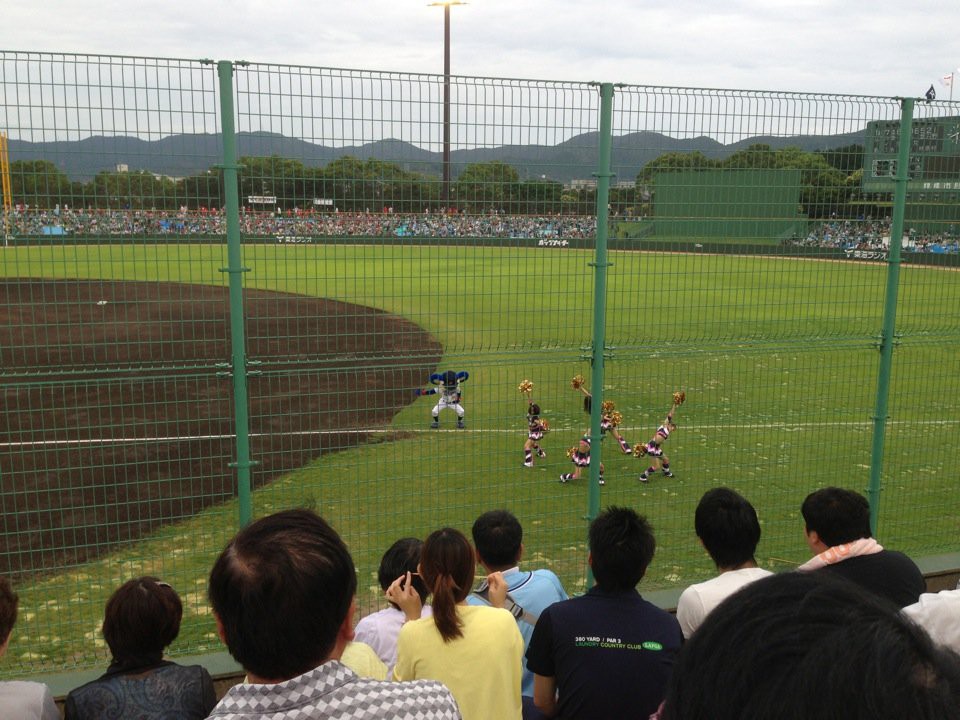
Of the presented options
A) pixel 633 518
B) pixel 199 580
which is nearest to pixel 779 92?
pixel 633 518

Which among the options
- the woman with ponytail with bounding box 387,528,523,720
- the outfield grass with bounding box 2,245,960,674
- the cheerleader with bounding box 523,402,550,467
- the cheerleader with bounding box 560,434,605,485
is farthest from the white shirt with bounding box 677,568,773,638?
the cheerleader with bounding box 523,402,550,467

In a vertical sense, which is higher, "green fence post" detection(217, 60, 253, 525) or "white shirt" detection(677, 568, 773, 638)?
"green fence post" detection(217, 60, 253, 525)

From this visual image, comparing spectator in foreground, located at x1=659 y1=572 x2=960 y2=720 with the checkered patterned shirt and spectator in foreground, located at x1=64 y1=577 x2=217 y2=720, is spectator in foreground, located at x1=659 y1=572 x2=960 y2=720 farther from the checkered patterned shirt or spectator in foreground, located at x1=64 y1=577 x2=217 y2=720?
spectator in foreground, located at x1=64 y1=577 x2=217 y2=720

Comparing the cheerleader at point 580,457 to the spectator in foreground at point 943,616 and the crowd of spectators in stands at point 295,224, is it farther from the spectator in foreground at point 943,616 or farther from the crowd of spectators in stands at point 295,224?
the spectator in foreground at point 943,616

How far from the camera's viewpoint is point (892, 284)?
6613mm

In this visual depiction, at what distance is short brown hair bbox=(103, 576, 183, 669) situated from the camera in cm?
293

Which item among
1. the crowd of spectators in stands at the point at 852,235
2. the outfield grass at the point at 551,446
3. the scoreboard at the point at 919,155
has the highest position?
the scoreboard at the point at 919,155

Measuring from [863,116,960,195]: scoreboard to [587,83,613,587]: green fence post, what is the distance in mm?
2355

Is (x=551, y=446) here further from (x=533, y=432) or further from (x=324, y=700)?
(x=324, y=700)

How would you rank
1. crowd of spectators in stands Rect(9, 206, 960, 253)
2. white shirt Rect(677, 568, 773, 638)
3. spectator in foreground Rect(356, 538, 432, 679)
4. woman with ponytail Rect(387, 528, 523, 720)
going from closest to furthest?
woman with ponytail Rect(387, 528, 523, 720) → white shirt Rect(677, 568, 773, 638) → spectator in foreground Rect(356, 538, 432, 679) → crowd of spectators in stands Rect(9, 206, 960, 253)

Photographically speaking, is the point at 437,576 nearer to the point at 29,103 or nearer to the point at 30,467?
the point at 29,103

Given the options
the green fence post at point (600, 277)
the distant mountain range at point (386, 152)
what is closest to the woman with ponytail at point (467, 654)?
the green fence post at point (600, 277)

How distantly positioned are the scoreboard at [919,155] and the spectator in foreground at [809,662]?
6400mm

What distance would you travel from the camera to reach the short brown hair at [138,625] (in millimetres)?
2926
